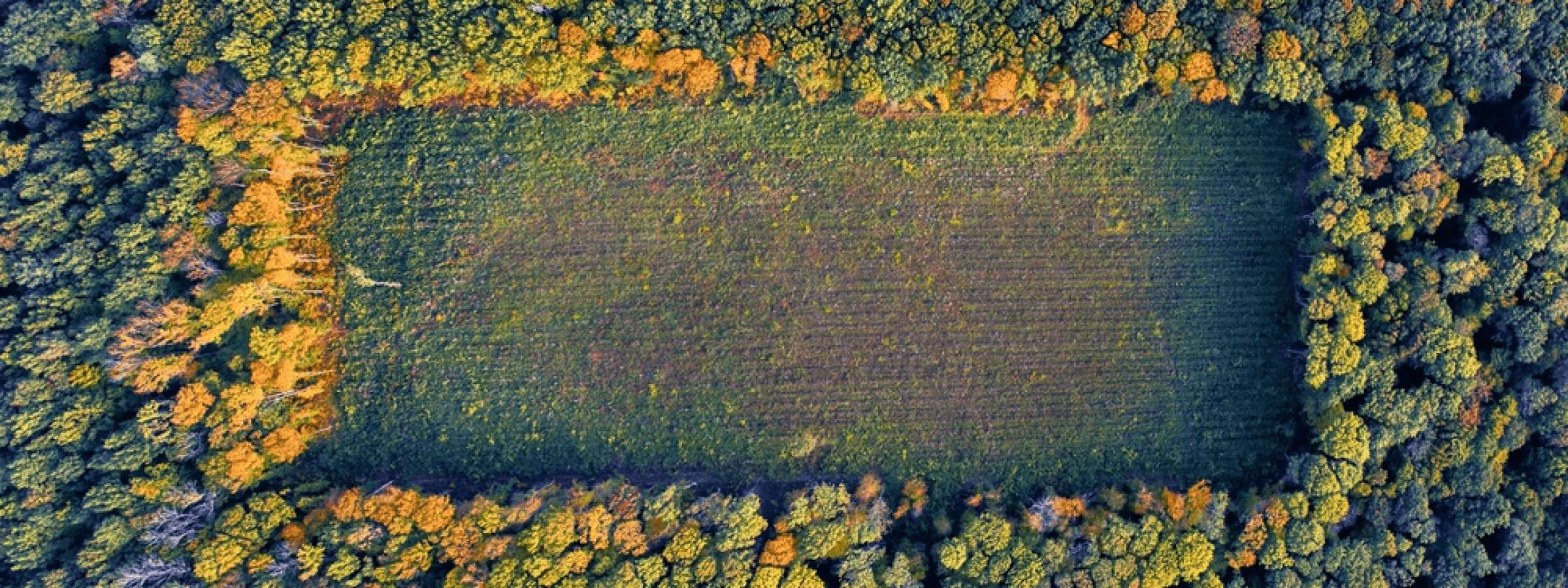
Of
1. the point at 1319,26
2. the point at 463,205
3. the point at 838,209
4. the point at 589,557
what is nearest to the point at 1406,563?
the point at 1319,26

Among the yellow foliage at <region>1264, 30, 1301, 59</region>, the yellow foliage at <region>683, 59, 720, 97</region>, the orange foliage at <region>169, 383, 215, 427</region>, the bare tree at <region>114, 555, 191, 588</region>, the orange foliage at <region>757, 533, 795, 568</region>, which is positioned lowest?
the bare tree at <region>114, 555, 191, 588</region>

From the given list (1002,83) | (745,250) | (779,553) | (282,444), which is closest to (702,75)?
(745,250)

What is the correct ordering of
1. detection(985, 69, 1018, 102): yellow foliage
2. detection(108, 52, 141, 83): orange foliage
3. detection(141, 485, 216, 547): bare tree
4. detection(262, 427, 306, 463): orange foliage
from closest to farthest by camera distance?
detection(141, 485, 216, 547): bare tree
detection(262, 427, 306, 463): orange foliage
detection(108, 52, 141, 83): orange foliage
detection(985, 69, 1018, 102): yellow foliage

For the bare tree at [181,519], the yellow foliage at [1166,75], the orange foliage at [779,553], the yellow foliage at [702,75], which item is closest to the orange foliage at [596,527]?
the orange foliage at [779,553]

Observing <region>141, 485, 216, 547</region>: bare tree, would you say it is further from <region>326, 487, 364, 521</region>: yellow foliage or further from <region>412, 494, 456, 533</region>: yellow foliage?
<region>412, 494, 456, 533</region>: yellow foliage

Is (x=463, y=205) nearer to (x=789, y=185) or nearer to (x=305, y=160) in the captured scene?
(x=305, y=160)

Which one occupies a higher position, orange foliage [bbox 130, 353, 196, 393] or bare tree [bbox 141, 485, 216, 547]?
orange foliage [bbox 130, 353, 196, 393]

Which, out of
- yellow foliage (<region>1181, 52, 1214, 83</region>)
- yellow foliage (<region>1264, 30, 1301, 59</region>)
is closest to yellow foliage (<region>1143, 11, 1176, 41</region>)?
yellow foliage (<region>1181, 52, 1214, 83</region>)

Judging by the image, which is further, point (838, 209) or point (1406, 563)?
point (838, 209)
